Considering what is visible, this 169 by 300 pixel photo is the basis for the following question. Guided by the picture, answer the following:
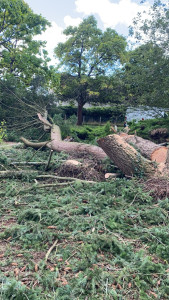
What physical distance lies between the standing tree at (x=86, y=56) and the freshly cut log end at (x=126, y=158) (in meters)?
14.9

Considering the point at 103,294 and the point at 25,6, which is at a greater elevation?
the point at 25,6

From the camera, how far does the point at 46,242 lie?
2500 millimetres

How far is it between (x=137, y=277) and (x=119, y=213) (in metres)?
1.06

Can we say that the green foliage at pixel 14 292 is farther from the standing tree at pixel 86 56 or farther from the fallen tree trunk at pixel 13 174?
the standing tree at pixel 86 56

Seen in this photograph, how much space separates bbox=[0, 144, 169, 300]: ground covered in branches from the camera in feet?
5.95

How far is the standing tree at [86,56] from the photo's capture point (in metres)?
19.3

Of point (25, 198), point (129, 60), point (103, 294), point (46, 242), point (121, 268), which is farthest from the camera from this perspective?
point (129, 60)

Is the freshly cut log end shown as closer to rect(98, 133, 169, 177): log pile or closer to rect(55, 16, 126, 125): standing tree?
rect(98, 133, 169, 177): log pile

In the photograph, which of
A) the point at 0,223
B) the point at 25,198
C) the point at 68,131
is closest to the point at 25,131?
the point at 68,131

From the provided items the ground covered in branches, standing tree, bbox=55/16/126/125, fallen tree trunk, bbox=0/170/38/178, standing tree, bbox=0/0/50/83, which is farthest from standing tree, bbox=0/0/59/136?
the ground covered in branches

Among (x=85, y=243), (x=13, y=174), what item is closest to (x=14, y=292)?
(x=85, y=243)

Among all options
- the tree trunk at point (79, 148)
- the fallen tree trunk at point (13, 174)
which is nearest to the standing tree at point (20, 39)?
the tree trunk at point (79, 148)

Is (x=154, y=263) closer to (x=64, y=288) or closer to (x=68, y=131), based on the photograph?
(x=64, y=288)

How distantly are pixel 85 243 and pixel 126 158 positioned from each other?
214 centimetres
